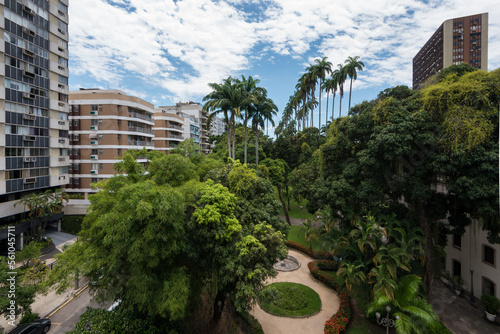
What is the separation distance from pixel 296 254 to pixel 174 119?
38.6 m

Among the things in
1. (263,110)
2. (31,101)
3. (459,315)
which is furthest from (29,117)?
(459,315)

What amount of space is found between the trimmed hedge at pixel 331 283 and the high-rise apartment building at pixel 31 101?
1222 inches

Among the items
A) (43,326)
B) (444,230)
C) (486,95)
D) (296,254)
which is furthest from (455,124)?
(43,326)

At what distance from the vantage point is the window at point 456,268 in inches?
784

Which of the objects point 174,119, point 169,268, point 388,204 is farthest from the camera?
point 174,119

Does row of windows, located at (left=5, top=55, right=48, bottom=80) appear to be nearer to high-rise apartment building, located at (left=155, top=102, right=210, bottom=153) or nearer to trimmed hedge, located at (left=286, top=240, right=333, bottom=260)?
high-rise apartment building, located at (left=155, top=102, right=210, bottom=153)

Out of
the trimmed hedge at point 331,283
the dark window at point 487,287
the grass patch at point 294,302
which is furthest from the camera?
the dark window at point 487,287

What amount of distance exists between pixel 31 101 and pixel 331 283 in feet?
122

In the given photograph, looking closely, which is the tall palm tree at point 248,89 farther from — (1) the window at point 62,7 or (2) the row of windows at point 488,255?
(1) the window at point 62,7

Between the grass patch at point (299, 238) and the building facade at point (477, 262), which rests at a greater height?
the building facade at point (477, 262)

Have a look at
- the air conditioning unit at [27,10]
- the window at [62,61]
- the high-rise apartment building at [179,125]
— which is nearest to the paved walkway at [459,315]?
the high-rise apartment building at [179,125]

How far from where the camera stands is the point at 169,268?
12.1 metres

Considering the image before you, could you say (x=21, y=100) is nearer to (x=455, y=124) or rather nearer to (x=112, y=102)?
(x=112, y=102)

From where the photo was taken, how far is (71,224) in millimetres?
34875
